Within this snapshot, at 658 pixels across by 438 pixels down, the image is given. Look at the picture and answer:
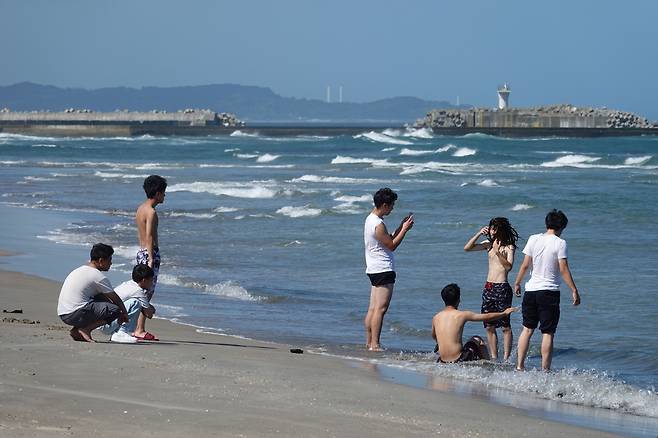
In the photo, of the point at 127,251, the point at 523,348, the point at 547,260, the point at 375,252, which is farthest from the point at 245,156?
the point at 547,260

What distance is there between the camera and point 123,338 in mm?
8664

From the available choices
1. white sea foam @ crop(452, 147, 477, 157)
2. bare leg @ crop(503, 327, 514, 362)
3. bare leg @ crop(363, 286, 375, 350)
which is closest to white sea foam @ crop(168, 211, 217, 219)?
bare leg @ crop(363, 286, 375, 350)

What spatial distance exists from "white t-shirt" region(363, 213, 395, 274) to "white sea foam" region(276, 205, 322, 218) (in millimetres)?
15439

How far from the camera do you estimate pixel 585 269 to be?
52.7 ft

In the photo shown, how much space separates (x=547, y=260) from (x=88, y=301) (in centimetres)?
326

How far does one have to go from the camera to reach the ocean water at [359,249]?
401 inches

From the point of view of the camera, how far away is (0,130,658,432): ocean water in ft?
33.4

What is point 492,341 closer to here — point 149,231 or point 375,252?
point 375,252

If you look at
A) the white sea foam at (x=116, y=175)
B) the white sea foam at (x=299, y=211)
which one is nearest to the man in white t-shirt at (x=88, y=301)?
the white sea foam at (x=299, y=211)

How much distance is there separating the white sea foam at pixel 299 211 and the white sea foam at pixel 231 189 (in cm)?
523

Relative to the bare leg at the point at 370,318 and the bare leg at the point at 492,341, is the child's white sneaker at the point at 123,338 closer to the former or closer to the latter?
the bare leg at the point at 370,318

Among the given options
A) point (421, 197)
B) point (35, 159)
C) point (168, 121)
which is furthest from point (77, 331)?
point (168, 121)

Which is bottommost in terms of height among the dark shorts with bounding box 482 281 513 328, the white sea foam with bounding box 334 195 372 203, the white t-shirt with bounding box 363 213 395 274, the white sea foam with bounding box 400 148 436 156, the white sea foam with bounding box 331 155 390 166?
the white sea foam with bounding box 331 155 390 166

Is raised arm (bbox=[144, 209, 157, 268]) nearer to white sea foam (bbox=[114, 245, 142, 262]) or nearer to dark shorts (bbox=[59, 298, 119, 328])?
dark shorts (bbox=[59, 298, 119, 328])
